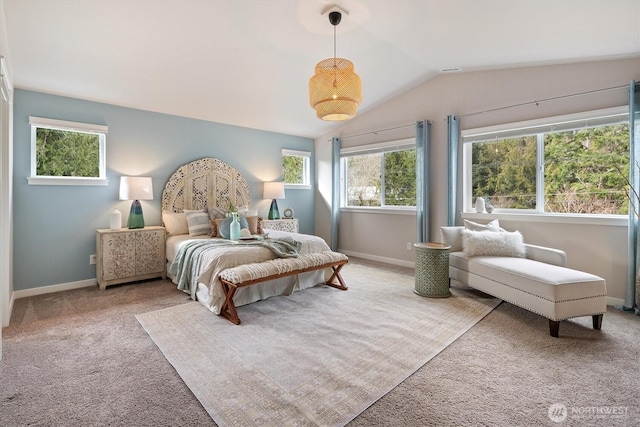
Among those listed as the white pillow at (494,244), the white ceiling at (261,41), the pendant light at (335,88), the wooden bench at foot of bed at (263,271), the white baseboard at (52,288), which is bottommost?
the white baseboard at (52,288)

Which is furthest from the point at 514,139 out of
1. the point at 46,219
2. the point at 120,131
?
the point at 46,219

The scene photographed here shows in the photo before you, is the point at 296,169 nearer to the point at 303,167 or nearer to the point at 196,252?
the point at 303,167

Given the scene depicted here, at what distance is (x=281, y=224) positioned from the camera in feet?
17.9

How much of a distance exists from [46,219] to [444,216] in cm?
507

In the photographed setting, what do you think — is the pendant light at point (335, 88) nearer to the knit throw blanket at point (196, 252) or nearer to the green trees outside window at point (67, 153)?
the knit throw blanket at point (196, 252)

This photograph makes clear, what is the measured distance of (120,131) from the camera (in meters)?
4.14

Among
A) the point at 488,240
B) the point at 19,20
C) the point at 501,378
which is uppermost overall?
the point at 19,20

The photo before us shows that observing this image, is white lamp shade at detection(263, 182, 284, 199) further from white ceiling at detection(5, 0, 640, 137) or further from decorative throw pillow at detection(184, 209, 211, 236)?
white ceiling at detection(5, 0, 640, 137)

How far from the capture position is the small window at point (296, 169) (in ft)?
20.0

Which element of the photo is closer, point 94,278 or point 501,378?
point 501,378

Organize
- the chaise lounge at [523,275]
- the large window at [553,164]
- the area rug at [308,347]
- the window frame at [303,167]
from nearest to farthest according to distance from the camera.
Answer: the area rug at [308,347]
the chaise lounge at [523,275]
the large window at [553,164]
the window frame at [303,167]

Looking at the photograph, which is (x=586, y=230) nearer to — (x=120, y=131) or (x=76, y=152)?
(x=120, y=131)

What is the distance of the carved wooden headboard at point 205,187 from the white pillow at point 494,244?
11.4ft

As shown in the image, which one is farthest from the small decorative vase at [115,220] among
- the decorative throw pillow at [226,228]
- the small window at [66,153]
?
the decorative throw pillow at [226,228]
